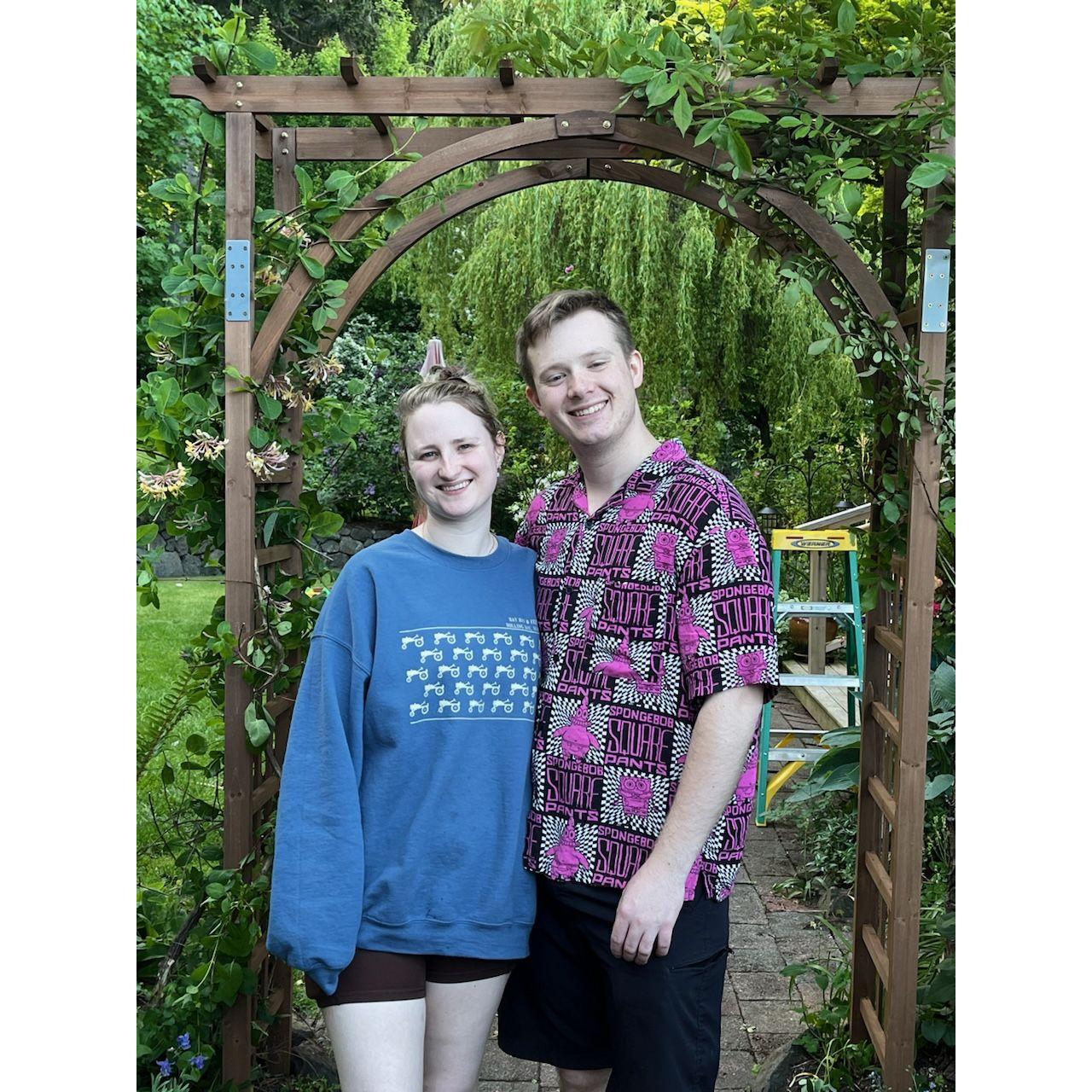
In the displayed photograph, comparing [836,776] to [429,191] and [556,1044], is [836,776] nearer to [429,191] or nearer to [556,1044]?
[556,1044]

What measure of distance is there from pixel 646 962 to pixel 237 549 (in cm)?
119

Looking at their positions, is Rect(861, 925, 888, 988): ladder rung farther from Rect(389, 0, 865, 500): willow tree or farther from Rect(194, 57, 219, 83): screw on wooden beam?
Rect(389, 0, 865, 500): willow tree

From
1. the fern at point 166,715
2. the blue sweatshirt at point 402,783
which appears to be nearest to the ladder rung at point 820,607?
the fern at point 166,715

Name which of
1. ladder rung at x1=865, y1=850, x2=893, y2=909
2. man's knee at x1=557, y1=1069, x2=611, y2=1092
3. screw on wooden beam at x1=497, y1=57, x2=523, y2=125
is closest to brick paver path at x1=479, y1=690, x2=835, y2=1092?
ladder rung at x1=865, y1=850, x2=893, y2=909

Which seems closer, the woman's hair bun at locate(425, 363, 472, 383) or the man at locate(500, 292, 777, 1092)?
the man at locate(500, 292, 777, 1092)

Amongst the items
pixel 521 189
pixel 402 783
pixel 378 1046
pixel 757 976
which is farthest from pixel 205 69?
pixel 757 976

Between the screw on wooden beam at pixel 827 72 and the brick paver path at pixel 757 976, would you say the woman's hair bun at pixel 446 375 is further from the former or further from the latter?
the brick paver path at pixel 757 976

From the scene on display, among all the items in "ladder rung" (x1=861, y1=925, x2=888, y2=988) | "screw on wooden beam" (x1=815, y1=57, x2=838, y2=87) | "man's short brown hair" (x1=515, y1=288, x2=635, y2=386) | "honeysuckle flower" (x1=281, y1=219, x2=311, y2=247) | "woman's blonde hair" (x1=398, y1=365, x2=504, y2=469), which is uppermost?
"screw on wooden beam" (x1=815, y1=57, x2=838, y2=87)

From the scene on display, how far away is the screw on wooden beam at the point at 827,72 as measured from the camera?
6.81 feet

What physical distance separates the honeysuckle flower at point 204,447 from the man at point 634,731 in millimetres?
810

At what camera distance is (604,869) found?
5.30 feet

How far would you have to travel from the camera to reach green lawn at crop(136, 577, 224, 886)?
11.6ft

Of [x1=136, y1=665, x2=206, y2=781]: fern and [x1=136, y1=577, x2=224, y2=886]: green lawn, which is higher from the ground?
[x1=136, y1=665, x2=206, y2=781]: fern
